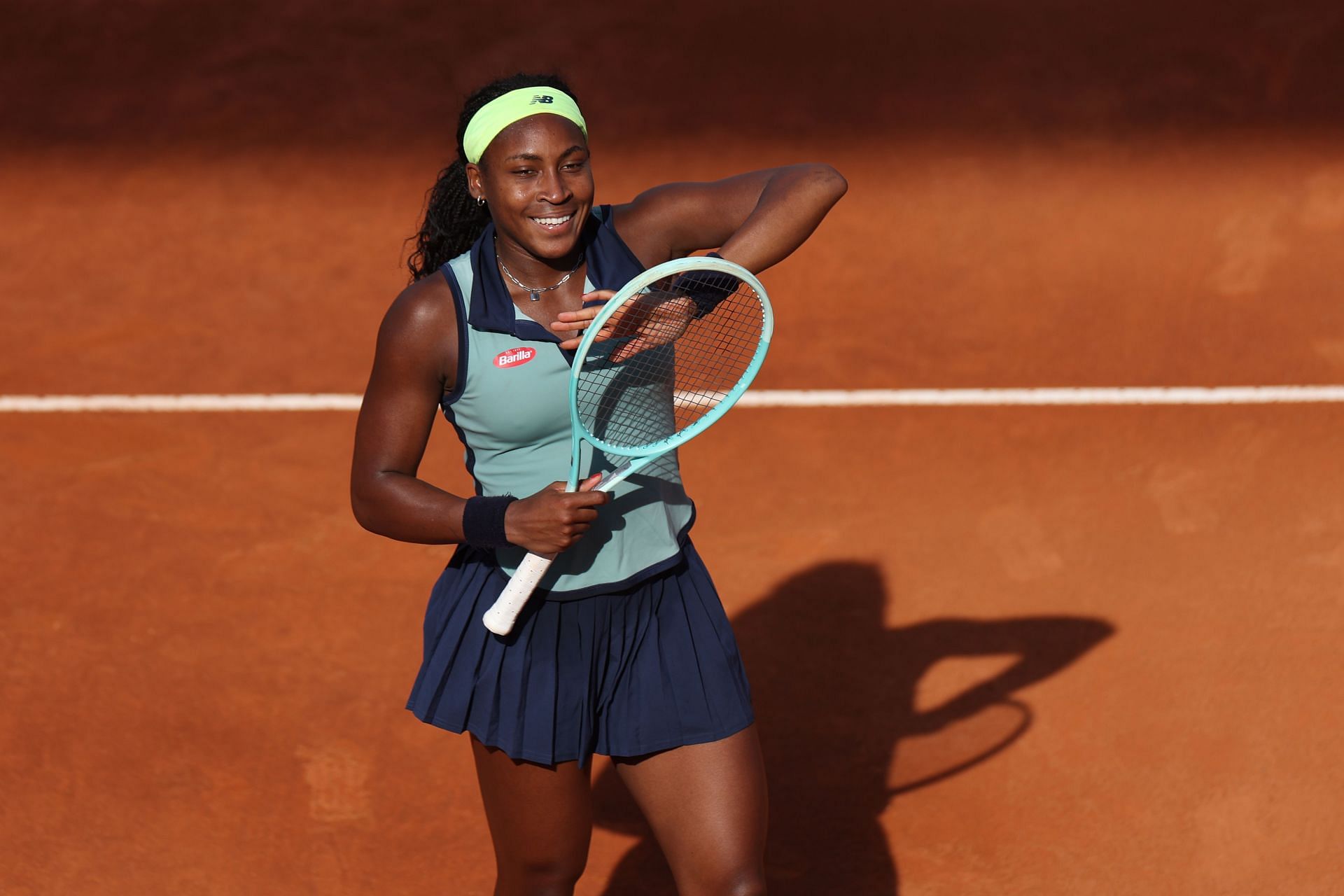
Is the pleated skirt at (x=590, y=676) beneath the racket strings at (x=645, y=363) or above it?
beneath

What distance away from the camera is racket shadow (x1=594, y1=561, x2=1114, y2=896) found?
15.9ft

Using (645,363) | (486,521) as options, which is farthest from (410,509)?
(645,363)

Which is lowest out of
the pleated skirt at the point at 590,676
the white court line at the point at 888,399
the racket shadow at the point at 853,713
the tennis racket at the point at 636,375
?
the racket shadow at the point at 853,713

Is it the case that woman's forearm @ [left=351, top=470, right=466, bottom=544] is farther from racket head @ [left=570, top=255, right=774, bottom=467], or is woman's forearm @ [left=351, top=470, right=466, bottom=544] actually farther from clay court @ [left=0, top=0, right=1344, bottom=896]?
clay court @ [left=0, top=0, right=1344, bottom=896]

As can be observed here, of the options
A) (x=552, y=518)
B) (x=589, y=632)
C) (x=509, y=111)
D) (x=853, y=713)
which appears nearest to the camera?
(x=552, y=518)

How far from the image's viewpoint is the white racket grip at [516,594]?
336cm

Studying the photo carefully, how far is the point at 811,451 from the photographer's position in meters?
6.96

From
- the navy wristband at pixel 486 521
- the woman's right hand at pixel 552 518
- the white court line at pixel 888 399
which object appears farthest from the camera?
the white court line at pixel 888 399

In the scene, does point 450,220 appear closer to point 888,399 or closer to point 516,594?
point 516,594

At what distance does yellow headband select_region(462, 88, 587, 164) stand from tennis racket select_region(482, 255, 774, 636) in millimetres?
413

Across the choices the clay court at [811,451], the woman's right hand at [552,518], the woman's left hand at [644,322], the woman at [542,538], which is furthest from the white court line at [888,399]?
the woman's right hand at [552,518]

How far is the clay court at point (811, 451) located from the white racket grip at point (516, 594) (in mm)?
1598

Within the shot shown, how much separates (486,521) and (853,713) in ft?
7.94

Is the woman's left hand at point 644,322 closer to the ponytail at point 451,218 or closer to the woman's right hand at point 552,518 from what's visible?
the woman's right hand at point 552,518
